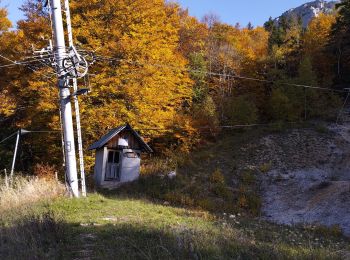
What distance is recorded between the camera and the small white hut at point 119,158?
22.9m

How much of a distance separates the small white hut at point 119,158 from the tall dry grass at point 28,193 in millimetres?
7698

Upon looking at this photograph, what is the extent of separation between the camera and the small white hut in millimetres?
22906

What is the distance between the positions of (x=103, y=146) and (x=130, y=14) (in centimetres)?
812

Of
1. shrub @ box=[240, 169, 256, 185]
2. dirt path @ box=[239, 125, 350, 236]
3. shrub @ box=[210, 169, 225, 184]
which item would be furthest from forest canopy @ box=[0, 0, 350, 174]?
shrub @ box=[240, 169, 256, 185]

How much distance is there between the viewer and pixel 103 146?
22.5 metres

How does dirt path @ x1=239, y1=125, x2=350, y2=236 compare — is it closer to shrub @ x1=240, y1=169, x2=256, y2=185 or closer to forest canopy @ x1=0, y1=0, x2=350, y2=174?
shrub @ x1=240, y1=169, x2=256, y2=185

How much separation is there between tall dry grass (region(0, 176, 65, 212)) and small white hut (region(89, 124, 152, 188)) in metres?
7.70

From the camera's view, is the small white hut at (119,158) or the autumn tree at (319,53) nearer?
the small white hut at (119,158)

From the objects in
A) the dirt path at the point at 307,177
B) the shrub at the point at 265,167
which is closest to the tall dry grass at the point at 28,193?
the dirt path at the point at 307,177

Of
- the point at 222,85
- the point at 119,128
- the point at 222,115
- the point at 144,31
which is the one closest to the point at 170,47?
the point at 144,31

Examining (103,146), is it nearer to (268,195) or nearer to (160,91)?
(160,91)

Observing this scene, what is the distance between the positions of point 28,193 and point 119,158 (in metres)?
11.0

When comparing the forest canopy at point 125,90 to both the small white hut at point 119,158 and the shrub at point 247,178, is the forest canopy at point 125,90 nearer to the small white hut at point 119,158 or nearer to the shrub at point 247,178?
the small white hut at point 119,158

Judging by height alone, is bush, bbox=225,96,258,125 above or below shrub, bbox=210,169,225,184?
above
